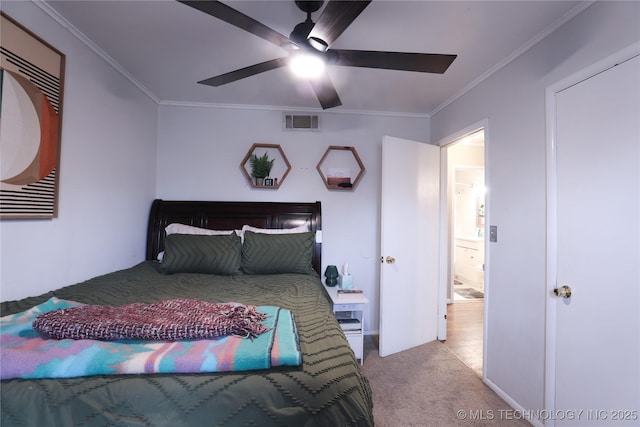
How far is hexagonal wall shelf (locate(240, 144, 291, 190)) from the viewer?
2850 millimetres

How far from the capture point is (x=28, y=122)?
144 centimetres

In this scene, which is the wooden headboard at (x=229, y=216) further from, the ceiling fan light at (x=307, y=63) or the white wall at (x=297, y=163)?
the ceiling fan light at (x=307, y=63)

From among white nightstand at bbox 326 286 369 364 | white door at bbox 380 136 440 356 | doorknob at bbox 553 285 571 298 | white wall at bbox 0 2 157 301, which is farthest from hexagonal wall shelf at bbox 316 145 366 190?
doorknob at bbox 553 285 571 298

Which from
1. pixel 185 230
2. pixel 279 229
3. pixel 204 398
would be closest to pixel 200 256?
pixel 185 230

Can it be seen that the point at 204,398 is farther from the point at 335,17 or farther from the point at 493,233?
the point at 493,233

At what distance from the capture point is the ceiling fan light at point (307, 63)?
1.44 metres

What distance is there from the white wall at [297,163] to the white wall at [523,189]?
3.81 feet

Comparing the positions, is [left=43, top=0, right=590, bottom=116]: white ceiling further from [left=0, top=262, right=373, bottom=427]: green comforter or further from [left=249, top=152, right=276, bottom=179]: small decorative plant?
[left=0, top=262, right=373, bottom=427]: green comforter

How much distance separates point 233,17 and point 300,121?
1773mm

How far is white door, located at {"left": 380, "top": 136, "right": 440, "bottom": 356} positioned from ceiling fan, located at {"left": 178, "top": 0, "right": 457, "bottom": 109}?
3.52 feet

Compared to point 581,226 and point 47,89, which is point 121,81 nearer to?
point 47,89

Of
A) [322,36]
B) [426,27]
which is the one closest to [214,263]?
[322,36]

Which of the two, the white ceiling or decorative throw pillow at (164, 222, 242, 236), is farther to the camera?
decorative throw pillow at (164, 222, 242, 236)

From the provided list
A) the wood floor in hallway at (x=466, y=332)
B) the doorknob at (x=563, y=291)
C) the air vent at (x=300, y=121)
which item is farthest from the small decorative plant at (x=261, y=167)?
the wood floor in hallway at (x=466, y=332)
